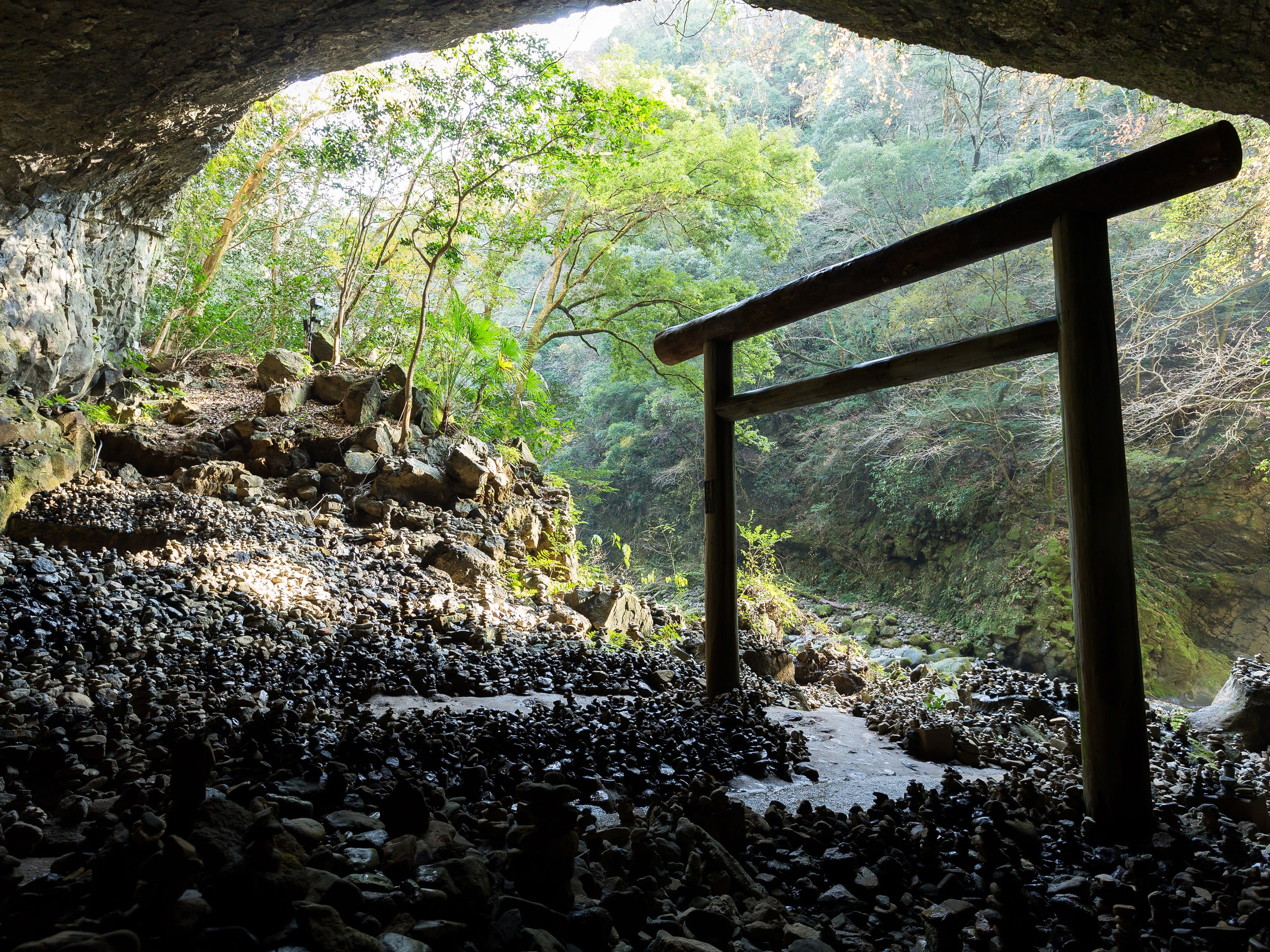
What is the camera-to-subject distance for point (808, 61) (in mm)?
19078

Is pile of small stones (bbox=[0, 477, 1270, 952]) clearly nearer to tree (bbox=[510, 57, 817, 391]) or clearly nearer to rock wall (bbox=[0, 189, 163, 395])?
rock wall (bbox=[0, 189, 163, 395])

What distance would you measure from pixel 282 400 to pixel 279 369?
0.84 meters

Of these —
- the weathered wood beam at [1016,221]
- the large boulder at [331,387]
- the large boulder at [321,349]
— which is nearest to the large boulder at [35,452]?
the large boulder at [331,387]

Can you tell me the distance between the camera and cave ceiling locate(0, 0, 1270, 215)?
2398 millimetres

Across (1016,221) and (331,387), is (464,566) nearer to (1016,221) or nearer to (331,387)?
(331,387)

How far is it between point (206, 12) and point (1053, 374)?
12192mm

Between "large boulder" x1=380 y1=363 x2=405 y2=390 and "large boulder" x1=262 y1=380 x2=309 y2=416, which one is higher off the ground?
"large boulder" x1=380 y1=363 x2=405 y2=390

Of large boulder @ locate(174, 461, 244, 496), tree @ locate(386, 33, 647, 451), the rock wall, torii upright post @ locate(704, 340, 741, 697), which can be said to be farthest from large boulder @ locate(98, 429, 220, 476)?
torii upright post @ locate(704, 340, 741, 697)

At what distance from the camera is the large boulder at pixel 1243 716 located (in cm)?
388

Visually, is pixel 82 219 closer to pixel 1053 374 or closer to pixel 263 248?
pixel 263 248

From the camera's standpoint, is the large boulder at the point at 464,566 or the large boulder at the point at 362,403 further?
the large boulder at the point at 362,403

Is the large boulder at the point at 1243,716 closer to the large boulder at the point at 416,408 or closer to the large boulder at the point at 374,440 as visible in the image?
the large boulder at the point at 374,440

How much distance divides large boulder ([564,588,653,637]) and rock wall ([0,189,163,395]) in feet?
16.4

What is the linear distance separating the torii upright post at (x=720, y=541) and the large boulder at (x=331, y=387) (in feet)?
19.1
